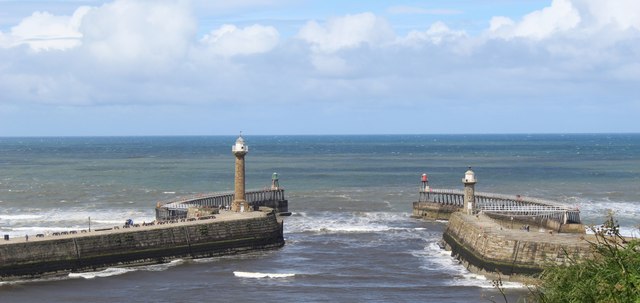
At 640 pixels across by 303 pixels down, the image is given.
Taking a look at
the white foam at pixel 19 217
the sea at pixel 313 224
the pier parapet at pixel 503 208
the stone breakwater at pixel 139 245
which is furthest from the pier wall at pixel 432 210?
the white foam at pixel 19 217

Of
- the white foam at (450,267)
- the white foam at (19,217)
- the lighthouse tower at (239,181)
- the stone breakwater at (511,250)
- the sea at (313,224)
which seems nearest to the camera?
the sea at (313,224)

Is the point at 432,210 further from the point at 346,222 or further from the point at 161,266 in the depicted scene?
the point at 161,266

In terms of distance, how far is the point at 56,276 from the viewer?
4344 cm

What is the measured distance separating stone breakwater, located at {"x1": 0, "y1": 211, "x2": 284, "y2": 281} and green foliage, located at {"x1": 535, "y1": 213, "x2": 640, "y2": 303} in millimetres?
27919

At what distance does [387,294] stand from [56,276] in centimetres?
1666

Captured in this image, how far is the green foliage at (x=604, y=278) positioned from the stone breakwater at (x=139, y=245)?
91.6 ft

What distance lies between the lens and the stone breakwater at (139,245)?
Answer: 43062mm

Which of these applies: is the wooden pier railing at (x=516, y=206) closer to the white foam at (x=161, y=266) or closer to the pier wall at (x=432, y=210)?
the pier wall at (x=432, y=210)

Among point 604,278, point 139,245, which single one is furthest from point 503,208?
point 604,278

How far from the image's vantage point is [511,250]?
42031 millimetres

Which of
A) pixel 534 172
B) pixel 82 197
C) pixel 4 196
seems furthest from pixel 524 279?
pixel 534 172

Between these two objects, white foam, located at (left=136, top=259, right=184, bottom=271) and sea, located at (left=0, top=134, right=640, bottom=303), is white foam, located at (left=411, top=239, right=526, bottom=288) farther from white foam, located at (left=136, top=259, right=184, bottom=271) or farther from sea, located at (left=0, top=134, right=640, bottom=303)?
white foam, located at (left=136, top=259, right=184, bottom=271)

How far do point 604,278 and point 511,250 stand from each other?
881 inches

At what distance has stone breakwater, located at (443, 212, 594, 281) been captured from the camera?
40.5 metres
